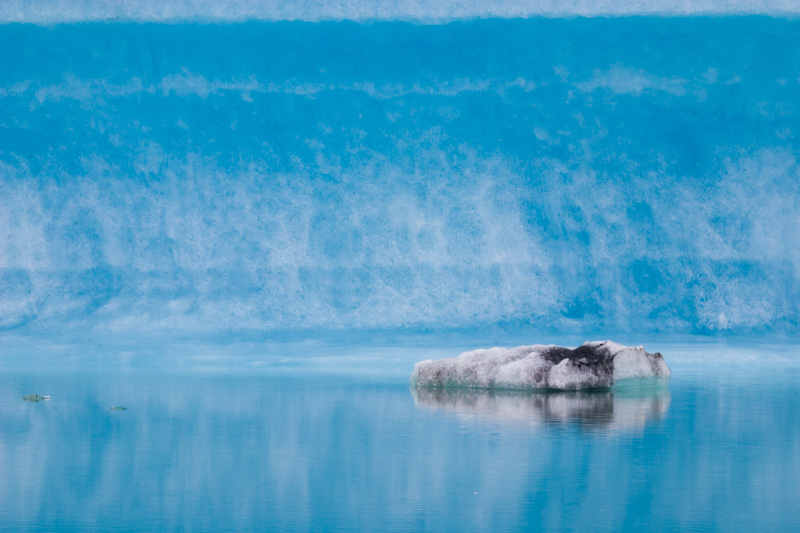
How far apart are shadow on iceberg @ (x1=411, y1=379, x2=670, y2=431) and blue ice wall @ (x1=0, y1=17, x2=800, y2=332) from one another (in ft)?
24.2

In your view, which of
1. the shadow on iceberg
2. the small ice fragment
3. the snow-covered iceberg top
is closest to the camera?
the shadow on iceberg

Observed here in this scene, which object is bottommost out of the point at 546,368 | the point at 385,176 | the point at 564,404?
the point at 564,404

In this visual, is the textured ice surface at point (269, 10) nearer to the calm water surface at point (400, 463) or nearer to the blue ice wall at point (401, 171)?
the blue ice wall at point (401, 171)

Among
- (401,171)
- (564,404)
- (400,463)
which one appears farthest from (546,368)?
(401,171)

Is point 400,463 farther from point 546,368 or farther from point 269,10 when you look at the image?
point 269,10

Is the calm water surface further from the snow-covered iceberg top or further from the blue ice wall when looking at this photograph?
the blue ice wall

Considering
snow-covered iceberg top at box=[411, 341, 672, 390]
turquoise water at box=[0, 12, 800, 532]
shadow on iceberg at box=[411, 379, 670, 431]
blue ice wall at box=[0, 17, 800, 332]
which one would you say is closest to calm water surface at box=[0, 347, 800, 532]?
shadow on iceberg at box=[411, 379, 670, 431]

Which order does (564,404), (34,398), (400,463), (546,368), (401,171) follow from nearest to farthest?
1. (400,463)
2. (564,404)
3. (34,398)
4. (546,368)
5. (401,171)

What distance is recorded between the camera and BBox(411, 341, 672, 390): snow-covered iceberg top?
928 centimetres

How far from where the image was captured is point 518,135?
60.1 feet

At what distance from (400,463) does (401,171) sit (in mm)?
13426

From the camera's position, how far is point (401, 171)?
18234 millimetres

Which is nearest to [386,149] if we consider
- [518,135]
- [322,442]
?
[518,135]

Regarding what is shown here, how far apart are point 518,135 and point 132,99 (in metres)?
6.15
